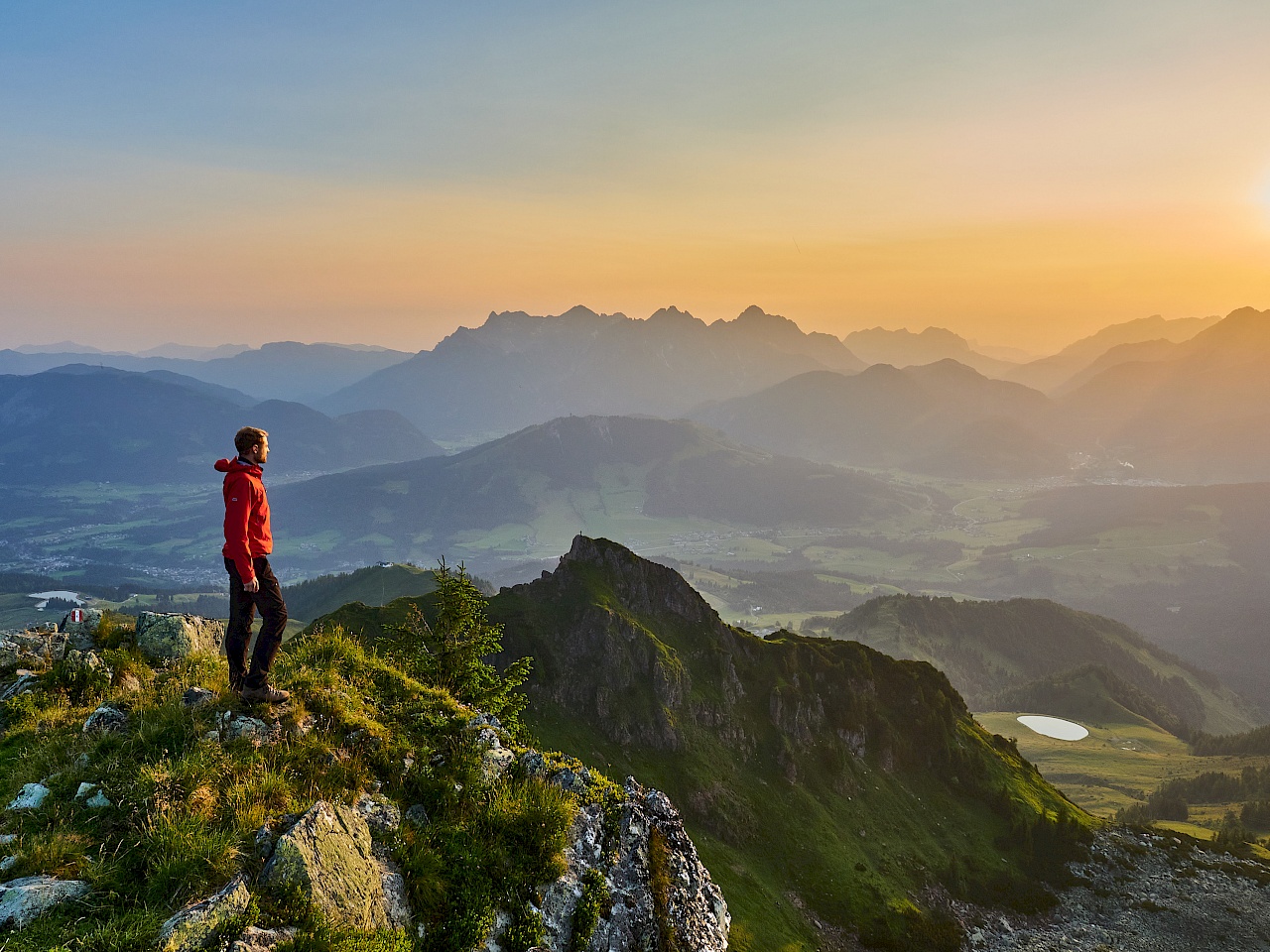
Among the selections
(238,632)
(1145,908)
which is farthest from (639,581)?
(238,632)

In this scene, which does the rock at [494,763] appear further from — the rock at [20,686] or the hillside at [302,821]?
the rock at [20,686]

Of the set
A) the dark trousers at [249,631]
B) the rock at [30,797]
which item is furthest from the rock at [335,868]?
the rock at [30,797]

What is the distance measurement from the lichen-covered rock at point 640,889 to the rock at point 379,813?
12.7 feet

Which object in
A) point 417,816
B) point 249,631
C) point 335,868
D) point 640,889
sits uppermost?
point 249,631

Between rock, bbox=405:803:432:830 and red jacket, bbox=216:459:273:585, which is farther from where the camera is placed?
red jacket, bbox=216:459:273:585

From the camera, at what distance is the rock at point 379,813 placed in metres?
12.0

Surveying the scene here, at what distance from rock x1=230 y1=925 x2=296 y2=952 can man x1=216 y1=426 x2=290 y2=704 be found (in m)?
5.78

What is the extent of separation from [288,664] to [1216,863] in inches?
6798

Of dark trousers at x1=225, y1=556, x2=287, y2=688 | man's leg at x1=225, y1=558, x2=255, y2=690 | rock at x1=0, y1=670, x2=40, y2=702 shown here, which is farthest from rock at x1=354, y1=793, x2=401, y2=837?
rock at x1=0, y1=670, x2=40, y2=702

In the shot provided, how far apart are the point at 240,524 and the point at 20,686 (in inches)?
308

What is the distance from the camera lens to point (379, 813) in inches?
484

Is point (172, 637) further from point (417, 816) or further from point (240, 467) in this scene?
point (417, 816)

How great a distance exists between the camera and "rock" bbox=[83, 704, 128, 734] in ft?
41.8

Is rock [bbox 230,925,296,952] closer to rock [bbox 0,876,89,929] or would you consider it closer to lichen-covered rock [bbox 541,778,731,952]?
rock [bbox 0,876,89,929]
